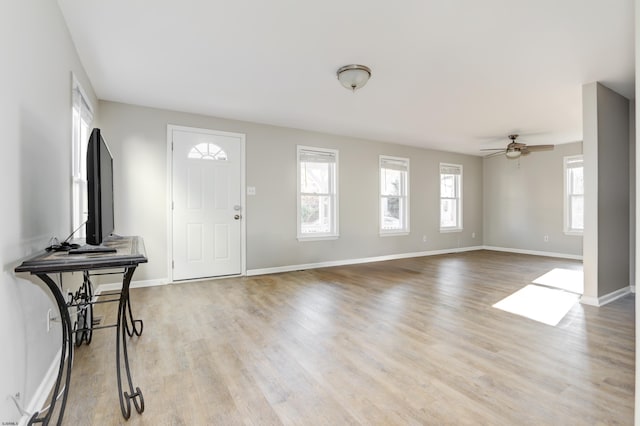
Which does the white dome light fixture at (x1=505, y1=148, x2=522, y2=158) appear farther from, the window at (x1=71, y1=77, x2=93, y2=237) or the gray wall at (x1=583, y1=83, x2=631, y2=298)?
the window at (x1=71, y1=77, x2=93, y2=237)

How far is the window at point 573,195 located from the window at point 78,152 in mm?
8268

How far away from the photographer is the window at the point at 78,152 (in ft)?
8.69

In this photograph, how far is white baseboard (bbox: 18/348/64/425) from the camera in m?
1.49

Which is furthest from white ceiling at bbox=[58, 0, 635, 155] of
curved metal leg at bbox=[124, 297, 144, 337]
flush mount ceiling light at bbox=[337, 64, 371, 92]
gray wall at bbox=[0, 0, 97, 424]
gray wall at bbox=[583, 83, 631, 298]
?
curved metal leg at bbox=[124, 297, 144, 337]

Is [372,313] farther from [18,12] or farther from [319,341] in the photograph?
[18,12]

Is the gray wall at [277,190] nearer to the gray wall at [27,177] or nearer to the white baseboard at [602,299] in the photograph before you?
the gray wall at [27,177]

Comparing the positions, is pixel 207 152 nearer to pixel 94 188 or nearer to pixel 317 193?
pixel 317 193

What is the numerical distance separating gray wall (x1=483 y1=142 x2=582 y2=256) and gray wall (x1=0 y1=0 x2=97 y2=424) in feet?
27.3

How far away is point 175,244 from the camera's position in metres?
4.33

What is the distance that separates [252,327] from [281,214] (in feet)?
8.54

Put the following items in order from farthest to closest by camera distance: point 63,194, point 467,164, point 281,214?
1. point 467,164
2. point 281,214
3. point 63,194

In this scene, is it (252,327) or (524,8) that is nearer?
(524,8)

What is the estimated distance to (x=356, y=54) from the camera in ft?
9.22

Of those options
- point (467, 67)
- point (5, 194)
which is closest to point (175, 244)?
point (5, 194)
